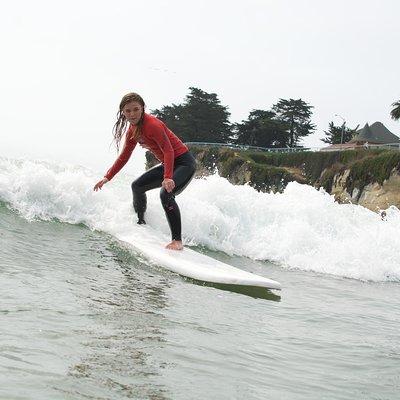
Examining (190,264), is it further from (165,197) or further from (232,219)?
(232,219)

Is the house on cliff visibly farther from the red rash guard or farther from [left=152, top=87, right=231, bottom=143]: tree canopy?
the red rash guard

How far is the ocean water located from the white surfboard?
0.10 metres

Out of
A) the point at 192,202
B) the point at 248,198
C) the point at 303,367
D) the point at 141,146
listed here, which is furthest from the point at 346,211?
the point at 303,367

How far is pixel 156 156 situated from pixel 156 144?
6.1 inches

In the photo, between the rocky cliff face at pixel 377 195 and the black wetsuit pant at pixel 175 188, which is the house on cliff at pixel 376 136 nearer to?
the rocky cliff face at pixel 377 195

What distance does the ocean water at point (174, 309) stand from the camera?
202 centimetres

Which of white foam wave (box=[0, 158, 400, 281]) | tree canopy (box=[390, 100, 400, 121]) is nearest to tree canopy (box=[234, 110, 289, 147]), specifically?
tree canopy (box=[390, 100, 400, 121])

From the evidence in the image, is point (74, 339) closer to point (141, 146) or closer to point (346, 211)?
point (141, 146)

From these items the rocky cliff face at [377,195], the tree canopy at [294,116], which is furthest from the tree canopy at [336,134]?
the rocky cliff face at [377,195]

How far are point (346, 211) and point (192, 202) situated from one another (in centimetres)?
Result: 381

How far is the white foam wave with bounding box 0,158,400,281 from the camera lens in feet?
23.3

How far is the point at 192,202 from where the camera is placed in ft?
27.6

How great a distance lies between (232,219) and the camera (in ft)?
28.0

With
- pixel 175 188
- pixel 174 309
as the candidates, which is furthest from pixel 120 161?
pixel 174 309
